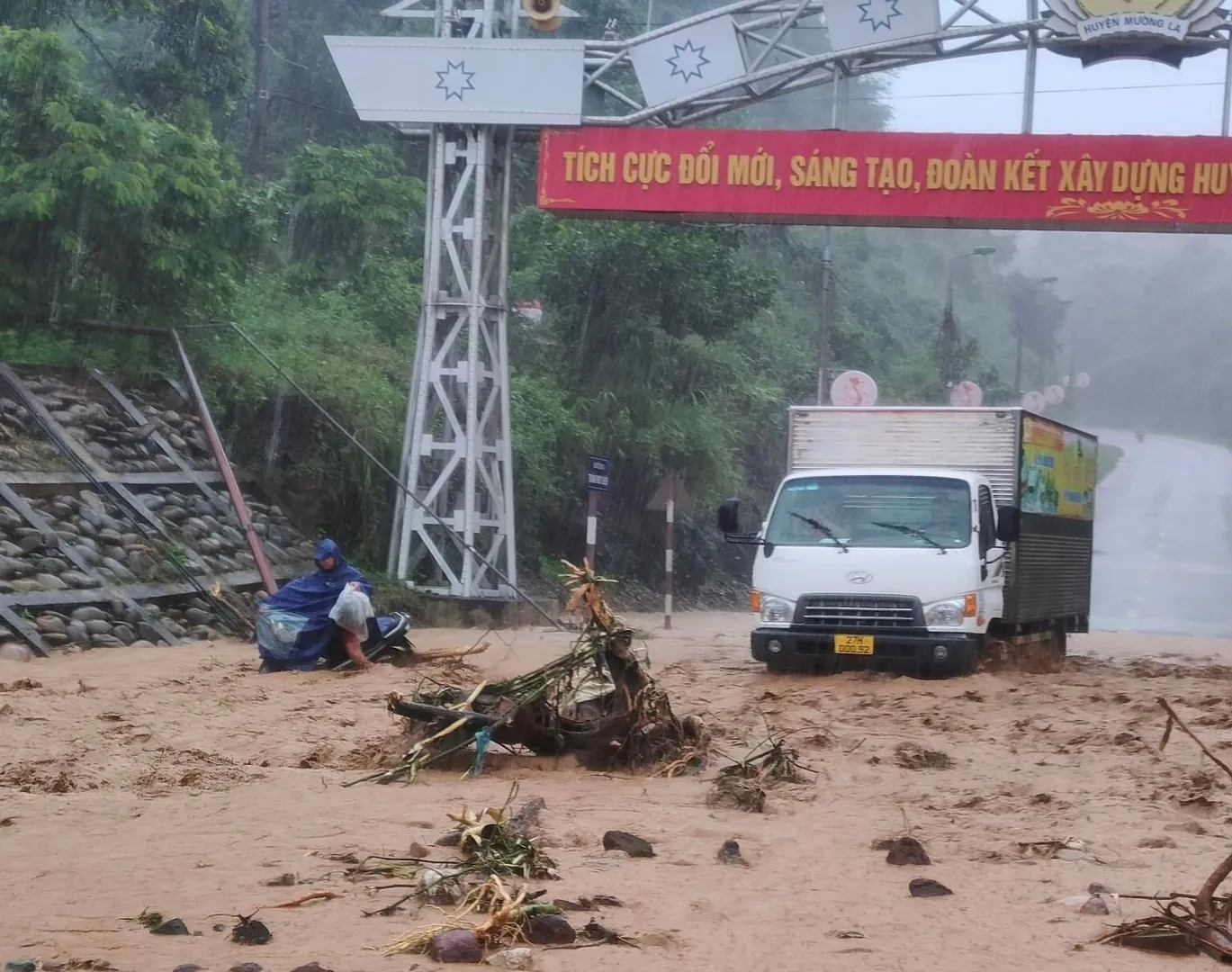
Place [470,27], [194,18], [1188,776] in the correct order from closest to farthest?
[1188,776]
[470,27]
[194,18]

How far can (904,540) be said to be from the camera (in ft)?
45.9

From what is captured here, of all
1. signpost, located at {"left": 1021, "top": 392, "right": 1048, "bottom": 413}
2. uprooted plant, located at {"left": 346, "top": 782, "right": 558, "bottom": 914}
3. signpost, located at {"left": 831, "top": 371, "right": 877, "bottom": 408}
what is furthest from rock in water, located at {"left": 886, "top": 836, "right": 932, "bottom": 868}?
signpost, located at {"left": 1021, "top": 392, "right": 1048, "bottom": 413}

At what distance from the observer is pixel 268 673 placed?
42.4 feet

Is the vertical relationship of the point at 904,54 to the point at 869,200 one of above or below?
above

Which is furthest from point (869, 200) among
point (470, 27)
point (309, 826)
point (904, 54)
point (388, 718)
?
point (309, 826)

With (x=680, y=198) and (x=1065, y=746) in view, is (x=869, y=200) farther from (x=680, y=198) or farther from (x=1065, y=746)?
(x=1065, y=746)

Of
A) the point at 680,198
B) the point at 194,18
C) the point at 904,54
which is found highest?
the point at 194,18

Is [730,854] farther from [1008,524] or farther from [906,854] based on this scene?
[1008,524]

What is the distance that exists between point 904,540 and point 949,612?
2.68ft

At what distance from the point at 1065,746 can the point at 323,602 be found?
6.09 meters

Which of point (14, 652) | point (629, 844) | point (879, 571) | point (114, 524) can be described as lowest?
point (14, 652)

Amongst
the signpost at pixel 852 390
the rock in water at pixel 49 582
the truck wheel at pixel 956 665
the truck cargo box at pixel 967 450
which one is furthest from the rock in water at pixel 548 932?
the signpost at pixel 852 390

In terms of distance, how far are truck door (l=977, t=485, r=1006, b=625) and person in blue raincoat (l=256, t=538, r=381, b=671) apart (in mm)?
5340

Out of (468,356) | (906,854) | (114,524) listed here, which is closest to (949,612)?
(906,854)
